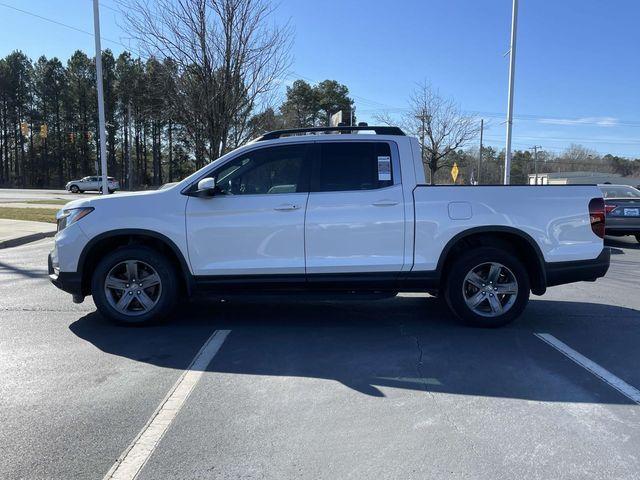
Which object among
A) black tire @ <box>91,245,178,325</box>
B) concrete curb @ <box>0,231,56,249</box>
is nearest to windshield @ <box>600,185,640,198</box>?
black tire @ <box>91,245,178,325</box>

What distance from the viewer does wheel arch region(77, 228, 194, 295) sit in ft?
18.1

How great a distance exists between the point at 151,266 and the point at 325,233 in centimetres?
189

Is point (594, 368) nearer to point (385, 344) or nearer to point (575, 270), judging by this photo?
point (575, 270)

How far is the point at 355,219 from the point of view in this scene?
17.9 ft

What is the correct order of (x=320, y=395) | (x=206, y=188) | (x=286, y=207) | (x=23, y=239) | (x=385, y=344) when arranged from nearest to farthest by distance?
(x=320, y=395), (x=385, y=344), (x=206, y=188), (x=286, y=207), (x=23, y=239)

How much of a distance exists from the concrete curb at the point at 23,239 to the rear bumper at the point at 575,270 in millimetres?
12243

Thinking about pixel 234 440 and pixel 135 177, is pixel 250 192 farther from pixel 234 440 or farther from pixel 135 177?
pixel 135 177

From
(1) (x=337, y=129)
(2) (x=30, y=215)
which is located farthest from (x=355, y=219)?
(2) (x=30, y=215)

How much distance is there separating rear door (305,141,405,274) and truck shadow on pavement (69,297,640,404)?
2.51 ft

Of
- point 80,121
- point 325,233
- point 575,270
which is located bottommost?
point 575,270

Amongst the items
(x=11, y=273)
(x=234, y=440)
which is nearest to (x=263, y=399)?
(x=234, y=440)

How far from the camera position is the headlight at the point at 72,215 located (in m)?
5.56

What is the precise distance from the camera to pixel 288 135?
618cm

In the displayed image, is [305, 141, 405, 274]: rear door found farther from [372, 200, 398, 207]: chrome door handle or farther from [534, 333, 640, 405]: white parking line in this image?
[534, 333, 640, 405]: white parking line
